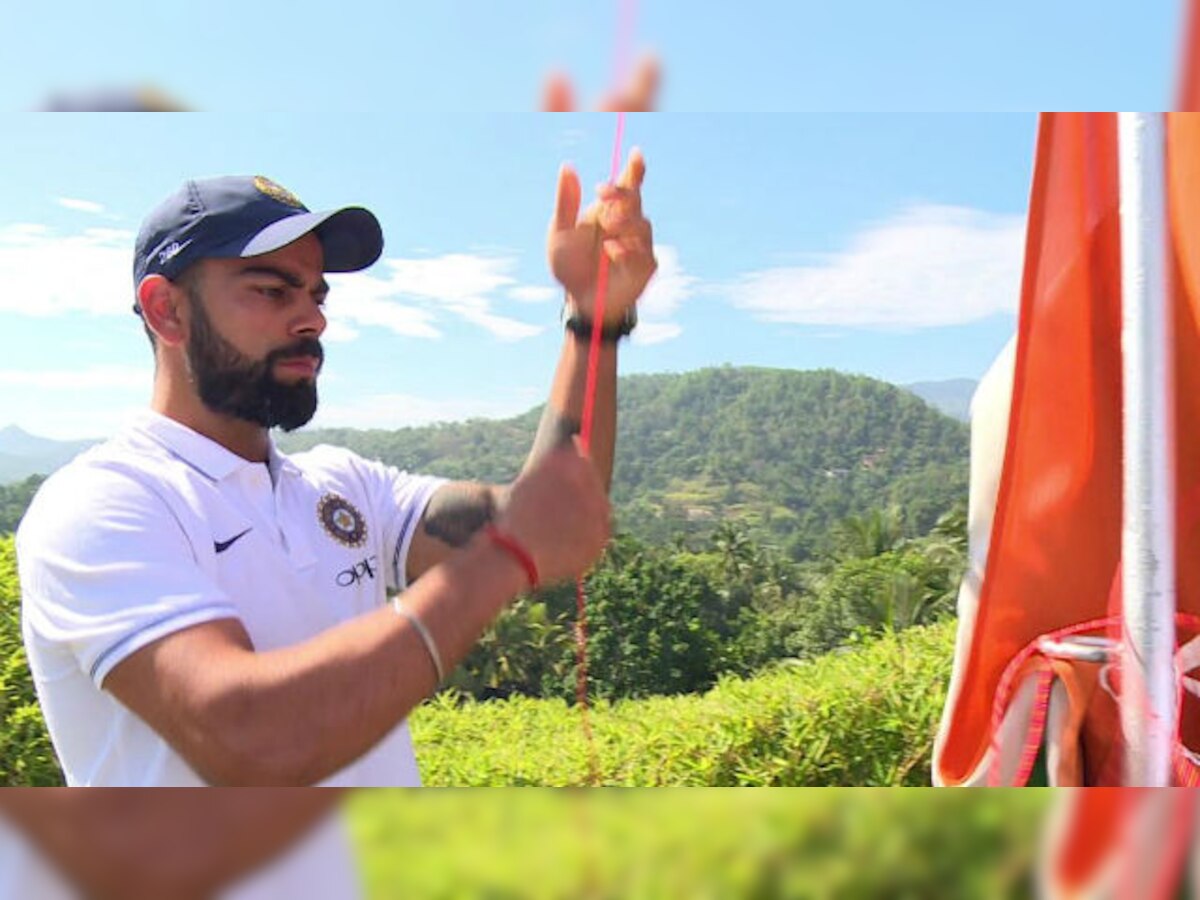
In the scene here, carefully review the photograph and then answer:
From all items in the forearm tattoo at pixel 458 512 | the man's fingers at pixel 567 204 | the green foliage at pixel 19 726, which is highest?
the man's fingers at pixel 567 204

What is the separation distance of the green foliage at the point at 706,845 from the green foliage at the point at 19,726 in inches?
43.7

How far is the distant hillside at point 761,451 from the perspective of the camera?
1686 mm

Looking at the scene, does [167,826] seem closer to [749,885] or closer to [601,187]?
[749,885]

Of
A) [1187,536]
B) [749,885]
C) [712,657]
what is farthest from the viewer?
[712,657]

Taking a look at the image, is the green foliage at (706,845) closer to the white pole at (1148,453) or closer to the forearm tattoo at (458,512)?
the white pole at (1148,453)

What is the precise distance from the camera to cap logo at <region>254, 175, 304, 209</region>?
1205 millimetres

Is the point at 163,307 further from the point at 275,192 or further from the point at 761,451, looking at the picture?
the point at 761,451

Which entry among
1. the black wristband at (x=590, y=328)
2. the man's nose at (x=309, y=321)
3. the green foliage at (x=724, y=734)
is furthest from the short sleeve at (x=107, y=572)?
the green foliage at (x=724, y=734)

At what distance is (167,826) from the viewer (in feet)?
3.31

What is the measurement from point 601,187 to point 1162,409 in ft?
2.55

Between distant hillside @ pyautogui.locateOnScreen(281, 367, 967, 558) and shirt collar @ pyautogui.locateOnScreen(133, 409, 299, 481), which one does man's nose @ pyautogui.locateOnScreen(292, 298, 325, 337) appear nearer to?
shirt collar @ pyautogui.locateOnScreen(133, 409, 299, 481)

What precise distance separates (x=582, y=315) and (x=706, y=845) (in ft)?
2.23

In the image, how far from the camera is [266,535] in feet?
3.78

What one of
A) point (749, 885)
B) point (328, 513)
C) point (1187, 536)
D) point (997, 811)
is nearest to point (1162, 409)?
point (1187, 536)
